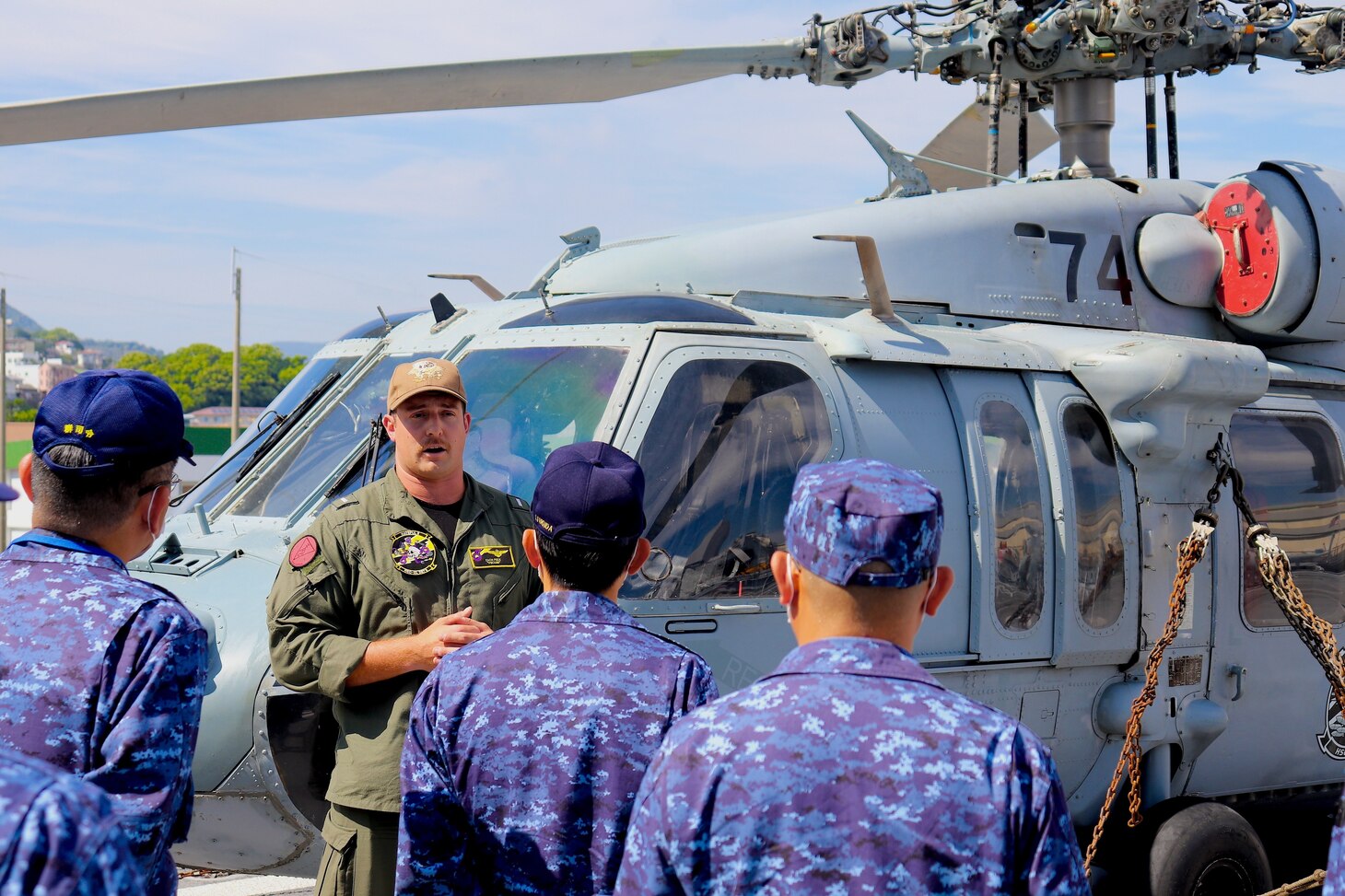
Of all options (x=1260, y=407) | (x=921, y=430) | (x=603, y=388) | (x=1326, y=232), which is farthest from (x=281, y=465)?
(x=1326, y=232)

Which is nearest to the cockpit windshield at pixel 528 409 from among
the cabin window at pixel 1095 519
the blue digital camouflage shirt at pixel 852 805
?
the cabin window at pixel 1095 519

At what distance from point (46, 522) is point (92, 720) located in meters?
0.35

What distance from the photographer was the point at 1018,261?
5.51 metres

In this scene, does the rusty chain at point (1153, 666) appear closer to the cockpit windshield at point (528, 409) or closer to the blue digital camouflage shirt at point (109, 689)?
the cockpit windshield at point (528, 409)

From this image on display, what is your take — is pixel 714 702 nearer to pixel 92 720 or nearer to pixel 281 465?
pixel 92 720

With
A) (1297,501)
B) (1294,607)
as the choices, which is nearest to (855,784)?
(1294,607)

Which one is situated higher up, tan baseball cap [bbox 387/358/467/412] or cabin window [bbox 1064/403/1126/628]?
tan baseball cap [bbox 387/358/467/412]

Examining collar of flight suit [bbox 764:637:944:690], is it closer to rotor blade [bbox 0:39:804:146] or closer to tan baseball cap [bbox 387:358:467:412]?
tan baseball cap [bbox 387:358:467:412]

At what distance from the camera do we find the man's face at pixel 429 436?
3.41 meters

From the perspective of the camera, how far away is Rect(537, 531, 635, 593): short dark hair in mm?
2404

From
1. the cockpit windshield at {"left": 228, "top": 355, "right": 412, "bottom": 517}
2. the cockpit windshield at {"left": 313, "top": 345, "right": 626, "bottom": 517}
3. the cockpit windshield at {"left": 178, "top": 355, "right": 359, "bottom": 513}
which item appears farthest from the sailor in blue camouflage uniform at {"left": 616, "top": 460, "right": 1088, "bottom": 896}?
the cockpit windshield at {"left": 178, "top": 355, "right": 359, "bottom": 513}

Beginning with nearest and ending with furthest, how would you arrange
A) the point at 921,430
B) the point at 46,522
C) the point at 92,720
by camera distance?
the point at 92,720 → the point at 46,522 → the point at 921,430

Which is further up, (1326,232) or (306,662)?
(1326,232)

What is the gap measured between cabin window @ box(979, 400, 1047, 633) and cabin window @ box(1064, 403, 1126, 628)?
17 cm
